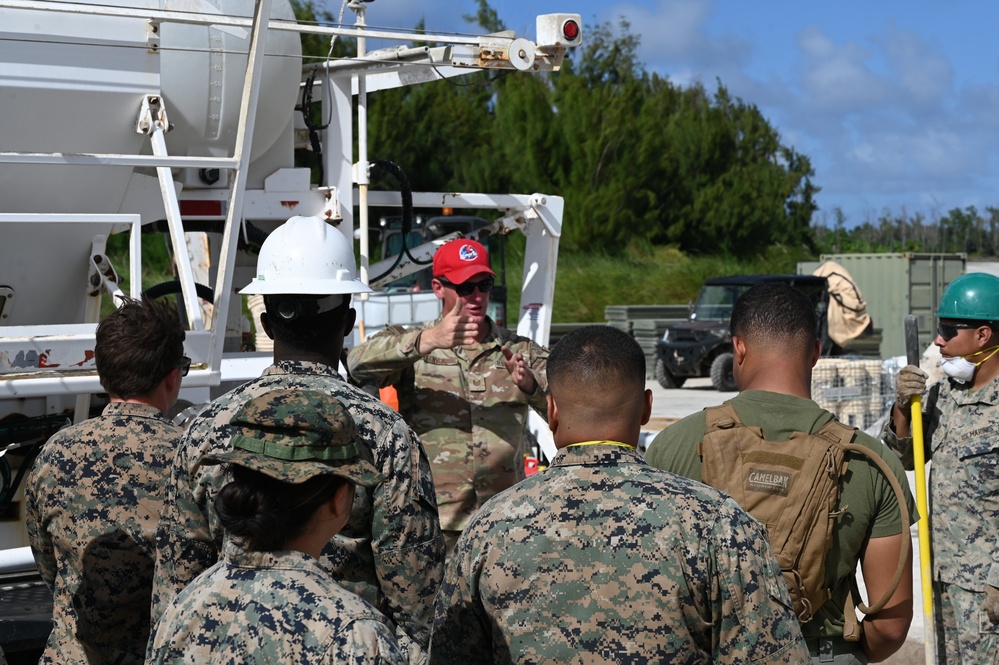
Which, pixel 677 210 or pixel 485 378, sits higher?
pixel 677 210

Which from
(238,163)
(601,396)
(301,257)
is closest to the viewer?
(601,396)

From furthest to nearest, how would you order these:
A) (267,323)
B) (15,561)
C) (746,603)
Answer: (15,561) < (267,323) < (746,603)

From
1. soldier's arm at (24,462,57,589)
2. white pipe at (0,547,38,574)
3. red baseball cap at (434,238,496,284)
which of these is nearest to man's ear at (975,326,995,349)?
red baseball cap at (434,238,496,284)

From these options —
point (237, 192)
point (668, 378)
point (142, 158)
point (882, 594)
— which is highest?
point (142, 158)

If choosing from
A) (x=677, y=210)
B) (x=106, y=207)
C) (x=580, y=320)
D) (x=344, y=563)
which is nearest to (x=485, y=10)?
(x=677, y=210)

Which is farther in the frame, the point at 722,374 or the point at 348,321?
the point at 722,374

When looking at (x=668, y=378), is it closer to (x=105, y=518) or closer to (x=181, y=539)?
(x=105, y=518)

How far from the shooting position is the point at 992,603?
3768mm

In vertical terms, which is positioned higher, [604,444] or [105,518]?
[604,444]

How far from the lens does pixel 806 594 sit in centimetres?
274

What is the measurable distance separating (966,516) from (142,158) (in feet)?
11.4

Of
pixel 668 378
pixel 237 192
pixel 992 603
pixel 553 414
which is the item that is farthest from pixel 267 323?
pixel 668 378

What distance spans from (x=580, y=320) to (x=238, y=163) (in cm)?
2621

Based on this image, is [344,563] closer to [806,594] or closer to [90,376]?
[806,594]
